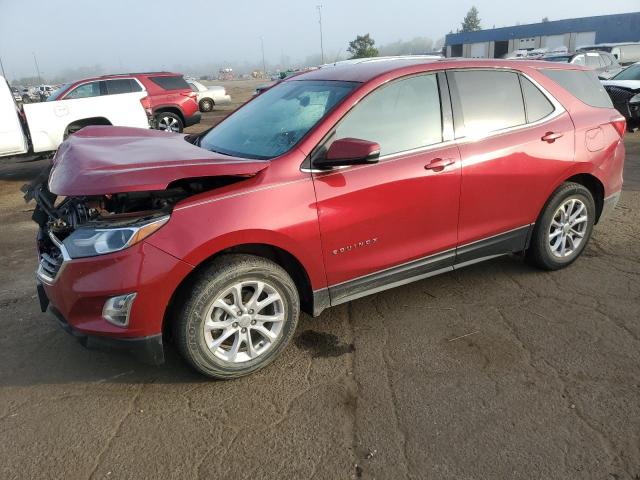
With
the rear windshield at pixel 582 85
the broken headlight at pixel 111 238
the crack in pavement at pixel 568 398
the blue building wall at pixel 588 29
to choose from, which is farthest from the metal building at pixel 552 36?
the broken headlight at pixel 111 238

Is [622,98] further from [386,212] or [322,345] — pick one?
[322,345]

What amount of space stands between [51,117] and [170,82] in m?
4.74

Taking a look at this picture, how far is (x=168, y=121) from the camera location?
13258mm

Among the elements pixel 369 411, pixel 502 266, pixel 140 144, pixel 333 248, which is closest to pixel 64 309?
pixel 140 144

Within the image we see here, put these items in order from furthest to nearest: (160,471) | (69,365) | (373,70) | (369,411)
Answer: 1. (373,70)
2. (69,365)
3. (369,411)
4. (160,471)

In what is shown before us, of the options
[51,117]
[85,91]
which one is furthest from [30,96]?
[51,117]

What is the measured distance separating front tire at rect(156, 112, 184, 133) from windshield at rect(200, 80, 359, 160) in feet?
32.0

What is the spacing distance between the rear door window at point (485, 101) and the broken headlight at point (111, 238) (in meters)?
2.18

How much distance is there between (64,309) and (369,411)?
1.77m

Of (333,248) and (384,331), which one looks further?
(384,331)

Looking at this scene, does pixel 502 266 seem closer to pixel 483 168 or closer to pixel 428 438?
pixel 483 168

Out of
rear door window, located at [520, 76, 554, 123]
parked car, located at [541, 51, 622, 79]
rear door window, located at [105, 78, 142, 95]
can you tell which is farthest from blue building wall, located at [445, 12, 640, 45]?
rear door window, located at [520, 76, 554, 123]

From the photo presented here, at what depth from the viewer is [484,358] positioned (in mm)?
3145

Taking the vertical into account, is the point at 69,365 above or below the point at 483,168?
below
